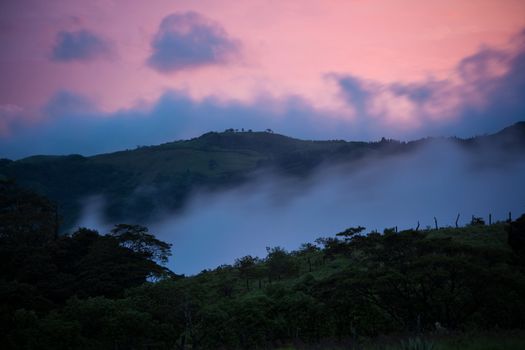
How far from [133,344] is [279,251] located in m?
38.9

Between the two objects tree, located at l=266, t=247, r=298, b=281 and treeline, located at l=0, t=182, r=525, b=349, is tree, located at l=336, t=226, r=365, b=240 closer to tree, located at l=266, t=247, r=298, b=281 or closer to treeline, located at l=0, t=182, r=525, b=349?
tree, located at l=266, t=247, r=298, b=281

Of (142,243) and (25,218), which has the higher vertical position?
(25,218)

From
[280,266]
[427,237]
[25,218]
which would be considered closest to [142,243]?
[25,218]

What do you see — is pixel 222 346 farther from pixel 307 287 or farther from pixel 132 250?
pixel 132 250

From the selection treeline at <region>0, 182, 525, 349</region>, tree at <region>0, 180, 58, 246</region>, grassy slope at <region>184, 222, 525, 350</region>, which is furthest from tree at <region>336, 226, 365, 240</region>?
tree at <region>0, 180, 58, 246</region>

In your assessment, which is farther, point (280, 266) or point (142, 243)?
point (142, 243)

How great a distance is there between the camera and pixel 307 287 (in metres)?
40.9

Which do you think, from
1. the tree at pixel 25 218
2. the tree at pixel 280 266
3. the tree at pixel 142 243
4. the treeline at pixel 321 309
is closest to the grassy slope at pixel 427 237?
the tree at pixel 280 266

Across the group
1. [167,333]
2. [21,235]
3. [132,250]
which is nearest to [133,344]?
[167,333]

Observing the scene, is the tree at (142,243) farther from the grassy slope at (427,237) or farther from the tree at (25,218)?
the tree at (25,218)

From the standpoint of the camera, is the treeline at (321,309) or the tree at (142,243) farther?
the tree at (142,243)

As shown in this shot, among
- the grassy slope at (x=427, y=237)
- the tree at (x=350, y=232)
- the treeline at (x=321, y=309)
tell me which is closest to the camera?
the grassy slope at (x=427, y=237)

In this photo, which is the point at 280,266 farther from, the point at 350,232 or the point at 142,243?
the point at 142,243

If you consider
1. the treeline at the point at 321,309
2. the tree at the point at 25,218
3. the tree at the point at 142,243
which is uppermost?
the tree at the point at 25,218
